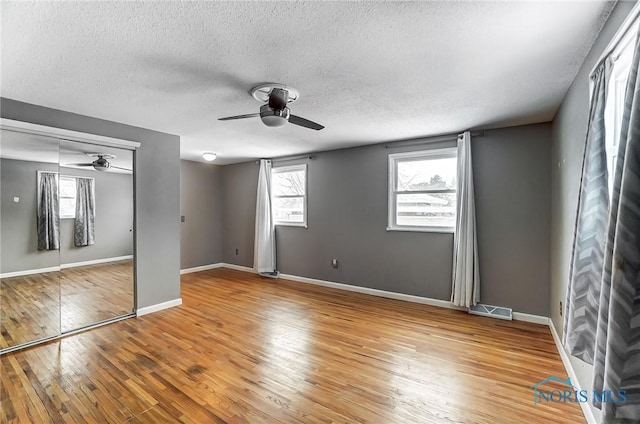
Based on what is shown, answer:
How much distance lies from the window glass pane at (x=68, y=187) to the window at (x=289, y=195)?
→ 3.28 metres

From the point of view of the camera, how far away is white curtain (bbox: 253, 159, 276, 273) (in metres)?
5.99

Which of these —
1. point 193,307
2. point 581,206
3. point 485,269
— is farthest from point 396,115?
point 193,307

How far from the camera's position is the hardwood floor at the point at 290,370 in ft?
6.42

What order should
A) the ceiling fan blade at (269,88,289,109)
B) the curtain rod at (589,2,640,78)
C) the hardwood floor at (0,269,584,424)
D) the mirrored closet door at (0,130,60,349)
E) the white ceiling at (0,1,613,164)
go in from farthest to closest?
the mirrored closet door at (0,130,60,349), the ceiling fan blade at (269,88,289,109), the hardwood floor at (0,269,584,424), the white ceiling at (0,1,613,164), the curtain rod at (589,2,640,78)

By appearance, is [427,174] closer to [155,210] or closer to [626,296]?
[626,296]

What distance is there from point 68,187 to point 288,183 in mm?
3507

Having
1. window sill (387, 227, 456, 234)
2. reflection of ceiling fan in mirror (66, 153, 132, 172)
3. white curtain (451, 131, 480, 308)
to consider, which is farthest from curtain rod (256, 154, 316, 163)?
reflection of ceiling fan in mirror (66, 153, 132, 172)

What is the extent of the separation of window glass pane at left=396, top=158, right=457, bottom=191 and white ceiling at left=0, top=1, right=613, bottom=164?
964 mm

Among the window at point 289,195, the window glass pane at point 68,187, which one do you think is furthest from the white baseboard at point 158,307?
the window at point 289,195

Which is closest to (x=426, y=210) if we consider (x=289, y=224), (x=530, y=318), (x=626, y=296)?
(x=530, y=318)

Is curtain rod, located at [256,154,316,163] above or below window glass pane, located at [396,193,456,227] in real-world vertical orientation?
above

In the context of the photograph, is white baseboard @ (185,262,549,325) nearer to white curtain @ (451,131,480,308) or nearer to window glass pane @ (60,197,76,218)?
white curtain @ (451,131,480,308)

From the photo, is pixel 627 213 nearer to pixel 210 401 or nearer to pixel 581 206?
pixel 581 206

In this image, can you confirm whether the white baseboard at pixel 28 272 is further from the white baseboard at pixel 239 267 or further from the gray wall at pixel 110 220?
the white baseboard at pixel 239 267
